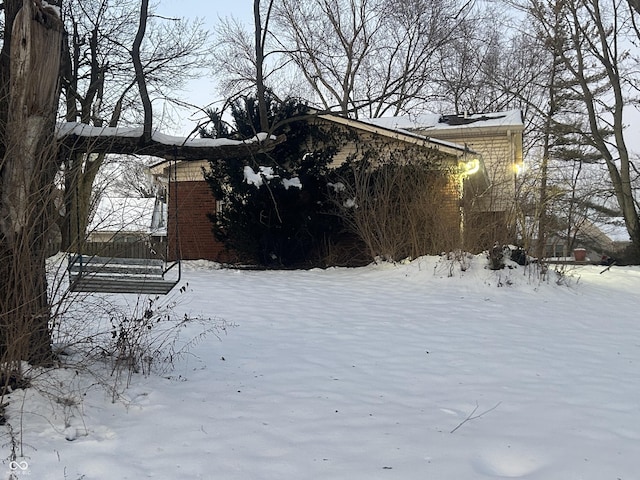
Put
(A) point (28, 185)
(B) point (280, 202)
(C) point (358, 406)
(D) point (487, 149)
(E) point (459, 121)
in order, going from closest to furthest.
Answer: (A) point (28, 185) < (C) point (358, 406) < (B) point (280, 202) < (D) point (487, 149) < (E) point (459, 121)

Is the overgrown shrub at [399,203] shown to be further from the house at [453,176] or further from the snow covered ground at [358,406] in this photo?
the snow covered ground at [358,406]

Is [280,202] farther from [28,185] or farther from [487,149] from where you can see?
[28,185]

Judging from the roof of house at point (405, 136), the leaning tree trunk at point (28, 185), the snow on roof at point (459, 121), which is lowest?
the leaning tree trunk at point (28, 185)

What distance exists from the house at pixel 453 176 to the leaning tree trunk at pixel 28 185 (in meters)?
1.44

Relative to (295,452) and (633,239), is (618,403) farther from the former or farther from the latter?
(633,239)

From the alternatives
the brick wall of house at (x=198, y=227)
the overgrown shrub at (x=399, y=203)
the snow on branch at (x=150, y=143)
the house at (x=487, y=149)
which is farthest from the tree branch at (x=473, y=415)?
the brick wall of house at (x=198, y=227)

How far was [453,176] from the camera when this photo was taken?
13852 millimetres

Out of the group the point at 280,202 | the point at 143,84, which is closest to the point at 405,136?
the point at 280,202

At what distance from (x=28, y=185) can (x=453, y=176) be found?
1174 cm

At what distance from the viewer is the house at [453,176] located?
11.7m

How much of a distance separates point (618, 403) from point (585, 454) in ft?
3.97

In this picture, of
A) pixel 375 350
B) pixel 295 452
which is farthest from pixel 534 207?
pixel 295 452

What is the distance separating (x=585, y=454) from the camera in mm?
3113

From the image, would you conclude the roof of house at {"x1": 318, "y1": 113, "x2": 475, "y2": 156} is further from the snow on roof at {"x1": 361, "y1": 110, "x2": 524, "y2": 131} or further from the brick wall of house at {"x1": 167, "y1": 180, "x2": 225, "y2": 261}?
the brick wall of house at {"x1": 167, "y1": 180, "x2": 225, "y2": 261}
